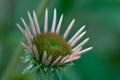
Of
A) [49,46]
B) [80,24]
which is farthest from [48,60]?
Answer: [80,24]

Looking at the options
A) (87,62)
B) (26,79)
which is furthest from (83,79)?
(26,79)

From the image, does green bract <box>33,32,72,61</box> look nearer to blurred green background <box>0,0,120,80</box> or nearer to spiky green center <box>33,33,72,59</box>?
spiky green center <box>33,33,72,59</box>

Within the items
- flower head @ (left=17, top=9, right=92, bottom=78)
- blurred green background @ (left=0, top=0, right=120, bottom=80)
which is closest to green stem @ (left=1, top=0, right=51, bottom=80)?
blurred green background @ (left=0, top=0, right=120, bottom=80)

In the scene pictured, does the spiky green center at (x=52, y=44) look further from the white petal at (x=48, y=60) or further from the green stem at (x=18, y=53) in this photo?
the green stem at (x=18, y=53)

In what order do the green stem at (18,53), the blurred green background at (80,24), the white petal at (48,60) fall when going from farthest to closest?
the blurred green background at (80,24) < the green stem at (18,53) < the white petal at (48,60)

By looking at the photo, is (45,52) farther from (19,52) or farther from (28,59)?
(19,52)

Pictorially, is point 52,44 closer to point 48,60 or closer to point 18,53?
point 48,60

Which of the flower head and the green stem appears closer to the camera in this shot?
the flower head

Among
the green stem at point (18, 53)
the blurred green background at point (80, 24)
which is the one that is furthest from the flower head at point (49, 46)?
the blurred green background at point (80, 24)
